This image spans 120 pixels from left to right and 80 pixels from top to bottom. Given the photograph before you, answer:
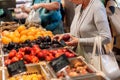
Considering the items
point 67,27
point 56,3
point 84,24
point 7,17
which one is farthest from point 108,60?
point 67,27

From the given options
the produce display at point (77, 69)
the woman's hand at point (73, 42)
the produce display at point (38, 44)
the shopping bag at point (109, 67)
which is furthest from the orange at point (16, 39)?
the shopping bag at point (109, 67)

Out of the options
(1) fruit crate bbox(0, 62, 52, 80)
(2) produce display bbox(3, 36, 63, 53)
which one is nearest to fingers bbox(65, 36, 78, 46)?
(2) produce display bbox(3, 36, 63, 53)

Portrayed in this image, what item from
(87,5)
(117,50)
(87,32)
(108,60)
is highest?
(87,5)

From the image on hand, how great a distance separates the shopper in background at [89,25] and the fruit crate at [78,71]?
33cm

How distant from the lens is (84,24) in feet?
8.75

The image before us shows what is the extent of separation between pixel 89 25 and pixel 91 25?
0.07ft

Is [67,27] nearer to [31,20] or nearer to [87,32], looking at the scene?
[31,20]

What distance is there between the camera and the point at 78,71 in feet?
6.85

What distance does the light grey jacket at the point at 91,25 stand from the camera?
2.51 metres

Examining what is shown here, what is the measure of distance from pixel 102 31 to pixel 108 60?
279mm

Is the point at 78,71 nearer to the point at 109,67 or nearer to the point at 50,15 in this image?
the point at 109,67

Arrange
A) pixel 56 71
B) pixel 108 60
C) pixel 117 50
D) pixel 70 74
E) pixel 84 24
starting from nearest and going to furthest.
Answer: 1. pixel 56 71
2. pixel 70 74
3. pixel 108 60
4. pixel 84 24
5. pixel 117 50

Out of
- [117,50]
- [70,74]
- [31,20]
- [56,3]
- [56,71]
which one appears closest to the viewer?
[56,71]

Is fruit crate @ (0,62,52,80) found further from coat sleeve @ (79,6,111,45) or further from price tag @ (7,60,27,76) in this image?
coat sleeve @ (79,6,111,45)
